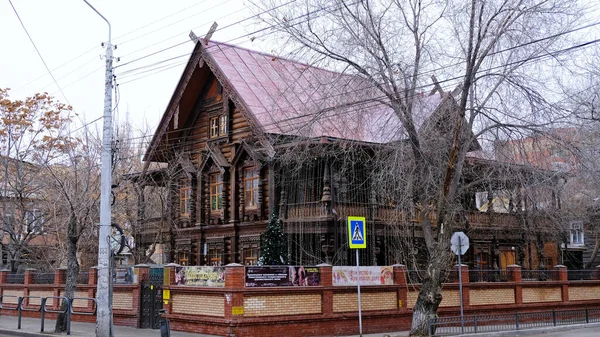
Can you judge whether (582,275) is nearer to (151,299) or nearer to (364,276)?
(364,276)

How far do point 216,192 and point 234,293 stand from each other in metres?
13.7

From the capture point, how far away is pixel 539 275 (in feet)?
89.9

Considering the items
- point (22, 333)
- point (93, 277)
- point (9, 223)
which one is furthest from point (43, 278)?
point (22, 333)

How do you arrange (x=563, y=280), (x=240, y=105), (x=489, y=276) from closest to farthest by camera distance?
(x=489, y=276)
(x=563, y=280)
(x=240, y=105)

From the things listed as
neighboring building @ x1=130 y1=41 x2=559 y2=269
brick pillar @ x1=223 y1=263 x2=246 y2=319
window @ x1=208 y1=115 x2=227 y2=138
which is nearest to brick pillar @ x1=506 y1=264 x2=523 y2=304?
neighboring building @ x1=130 y1=41 x2=559 y2=269

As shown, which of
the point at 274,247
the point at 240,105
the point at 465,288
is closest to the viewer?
the point at 465,288

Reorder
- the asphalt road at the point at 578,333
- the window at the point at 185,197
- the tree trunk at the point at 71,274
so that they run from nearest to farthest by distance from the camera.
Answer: the asphalt road at the point at 578,333 → the tree trunk at the point at 71,274 → the window at the point at 185,197

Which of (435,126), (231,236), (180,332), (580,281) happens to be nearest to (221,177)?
(231,236)

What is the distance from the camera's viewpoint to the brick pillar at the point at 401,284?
2256cm

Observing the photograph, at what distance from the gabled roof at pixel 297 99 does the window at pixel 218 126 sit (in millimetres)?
2001

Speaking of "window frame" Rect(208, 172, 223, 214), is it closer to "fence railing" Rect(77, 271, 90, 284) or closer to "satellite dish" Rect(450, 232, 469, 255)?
"fence railing" Rect(77, 271, 90, 284)

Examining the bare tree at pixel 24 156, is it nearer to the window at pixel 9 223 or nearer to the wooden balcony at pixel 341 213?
the window at pixel 9 223

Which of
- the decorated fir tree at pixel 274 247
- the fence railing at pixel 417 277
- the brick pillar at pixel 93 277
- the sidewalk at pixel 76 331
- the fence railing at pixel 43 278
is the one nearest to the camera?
the sidewalk at pixel 76 331

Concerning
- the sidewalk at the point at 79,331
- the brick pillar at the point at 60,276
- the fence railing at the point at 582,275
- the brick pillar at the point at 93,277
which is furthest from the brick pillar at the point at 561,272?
the brick pillar at the point at 60,276
